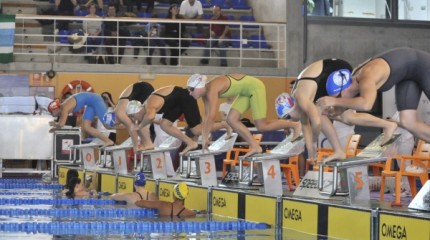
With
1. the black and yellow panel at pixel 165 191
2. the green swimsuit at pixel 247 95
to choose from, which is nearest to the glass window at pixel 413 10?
the green swimsuit at pixel 247 95

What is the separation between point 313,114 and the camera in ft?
28.2

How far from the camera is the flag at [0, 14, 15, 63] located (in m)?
17.8

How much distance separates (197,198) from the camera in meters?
10.8

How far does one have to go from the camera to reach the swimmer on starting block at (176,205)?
968 centimetres

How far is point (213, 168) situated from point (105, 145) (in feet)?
13.8

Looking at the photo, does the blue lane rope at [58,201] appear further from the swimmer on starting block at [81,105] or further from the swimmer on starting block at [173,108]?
the swimmer on starting block at [81,105]

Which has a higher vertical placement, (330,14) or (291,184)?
(330,14)

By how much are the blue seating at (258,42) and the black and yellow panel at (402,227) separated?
12.2m

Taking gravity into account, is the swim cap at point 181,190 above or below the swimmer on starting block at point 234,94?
below

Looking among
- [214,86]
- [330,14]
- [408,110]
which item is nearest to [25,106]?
[330,14]

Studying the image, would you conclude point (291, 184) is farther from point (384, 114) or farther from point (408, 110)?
point (384, 114)

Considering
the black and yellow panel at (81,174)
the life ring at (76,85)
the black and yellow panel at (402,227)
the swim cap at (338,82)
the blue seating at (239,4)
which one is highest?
the blue seating at (239,4)

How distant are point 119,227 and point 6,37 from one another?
394 inches

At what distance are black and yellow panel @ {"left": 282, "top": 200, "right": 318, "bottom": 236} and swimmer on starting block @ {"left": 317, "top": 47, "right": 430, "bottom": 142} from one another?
95 cm
